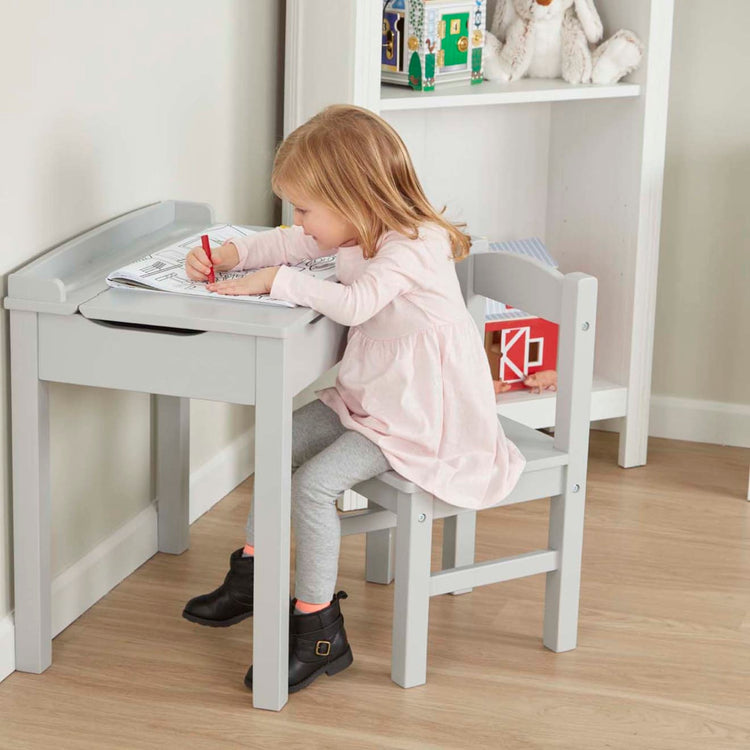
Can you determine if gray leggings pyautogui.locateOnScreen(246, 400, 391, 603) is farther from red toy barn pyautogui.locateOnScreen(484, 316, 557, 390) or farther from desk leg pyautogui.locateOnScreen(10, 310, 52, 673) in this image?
red toy barn pyautogui.locateOnScreen(484, 316, 557, 390)

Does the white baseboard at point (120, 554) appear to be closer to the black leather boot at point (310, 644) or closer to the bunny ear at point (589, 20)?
the black leather boot at point (310, 644)

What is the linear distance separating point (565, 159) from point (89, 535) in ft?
4.28

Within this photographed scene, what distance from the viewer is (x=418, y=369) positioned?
1.71 metres

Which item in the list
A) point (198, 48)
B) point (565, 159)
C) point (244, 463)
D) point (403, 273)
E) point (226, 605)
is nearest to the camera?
point (403, 273)

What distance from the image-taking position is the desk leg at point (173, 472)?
2076 mm

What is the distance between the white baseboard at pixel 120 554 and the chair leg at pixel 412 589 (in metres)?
0.49

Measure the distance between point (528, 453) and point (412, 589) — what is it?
0.25 m

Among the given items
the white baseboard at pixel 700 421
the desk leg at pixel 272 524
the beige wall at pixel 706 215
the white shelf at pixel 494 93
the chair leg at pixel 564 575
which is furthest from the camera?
the white baseboard at pixel 700 421

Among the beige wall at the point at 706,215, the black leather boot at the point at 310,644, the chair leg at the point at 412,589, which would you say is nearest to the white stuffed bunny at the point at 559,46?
the beige wall at the point at 706,215

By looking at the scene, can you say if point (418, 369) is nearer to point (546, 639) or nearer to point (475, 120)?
point (546, 639)

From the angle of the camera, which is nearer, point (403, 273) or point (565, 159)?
point (403, 273)

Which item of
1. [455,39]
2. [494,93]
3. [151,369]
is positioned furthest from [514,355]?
[151,369]

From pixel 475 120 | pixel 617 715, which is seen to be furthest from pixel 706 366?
pixel 617 715

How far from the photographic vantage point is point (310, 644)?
1.72 m
